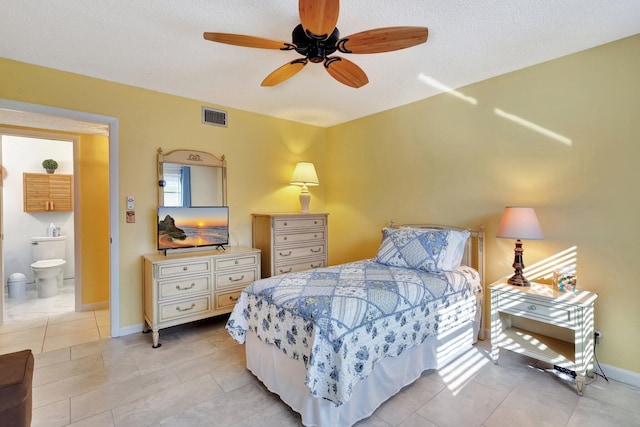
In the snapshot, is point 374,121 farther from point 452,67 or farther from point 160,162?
point 160,162

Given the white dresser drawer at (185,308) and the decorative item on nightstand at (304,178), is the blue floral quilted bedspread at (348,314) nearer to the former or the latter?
the white dresser drawer at (185,308)

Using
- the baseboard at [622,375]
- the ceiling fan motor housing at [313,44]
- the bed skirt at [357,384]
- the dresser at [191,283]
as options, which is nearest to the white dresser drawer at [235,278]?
the dresser at [191,283]

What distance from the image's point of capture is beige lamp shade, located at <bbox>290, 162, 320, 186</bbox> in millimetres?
4105

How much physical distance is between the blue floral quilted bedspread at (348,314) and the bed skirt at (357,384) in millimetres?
86

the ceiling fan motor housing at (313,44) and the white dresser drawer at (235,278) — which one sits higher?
the ceiling fan motor housing at (313,44)

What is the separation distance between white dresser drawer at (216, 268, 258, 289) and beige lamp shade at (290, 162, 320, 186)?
4.36ft

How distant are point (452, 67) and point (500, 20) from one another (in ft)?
2.27

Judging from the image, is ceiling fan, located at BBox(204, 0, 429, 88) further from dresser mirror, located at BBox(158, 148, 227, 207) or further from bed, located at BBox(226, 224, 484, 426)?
dresser mirror, located at BBox(158, 148, 227, 207)

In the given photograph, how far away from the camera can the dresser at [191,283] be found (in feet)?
9.39

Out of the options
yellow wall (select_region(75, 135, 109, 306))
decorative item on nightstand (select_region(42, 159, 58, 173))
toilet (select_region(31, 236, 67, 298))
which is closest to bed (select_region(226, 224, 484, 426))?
yellow wall (select_region(75, 135, 109, 306))

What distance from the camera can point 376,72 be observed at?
2.81 m

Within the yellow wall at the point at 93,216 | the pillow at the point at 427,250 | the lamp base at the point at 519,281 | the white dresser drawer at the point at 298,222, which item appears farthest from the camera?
the yellow wall at the point at 93,216

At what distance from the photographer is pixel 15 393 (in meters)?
1.39

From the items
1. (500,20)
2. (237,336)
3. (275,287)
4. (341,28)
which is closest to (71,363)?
(237,336)
